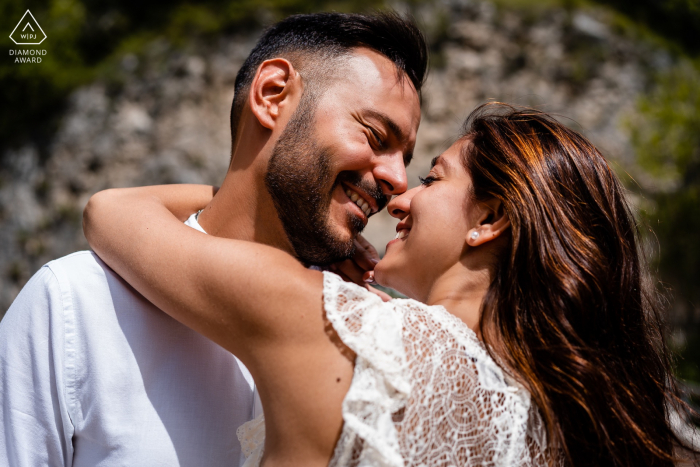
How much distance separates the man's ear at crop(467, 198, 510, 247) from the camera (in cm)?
175

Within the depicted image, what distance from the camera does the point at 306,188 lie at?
2.31 metres

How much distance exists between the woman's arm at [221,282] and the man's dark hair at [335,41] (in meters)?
1.15

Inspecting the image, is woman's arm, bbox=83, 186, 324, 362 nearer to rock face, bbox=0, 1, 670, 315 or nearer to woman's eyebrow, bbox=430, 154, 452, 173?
woman's eyebrow, bbox=430, 154, 452, 173

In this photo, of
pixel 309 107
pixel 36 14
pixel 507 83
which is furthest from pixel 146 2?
pixel 309 107

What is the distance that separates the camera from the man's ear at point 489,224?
1745 mm

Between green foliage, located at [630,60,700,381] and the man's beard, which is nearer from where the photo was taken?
the man's beard

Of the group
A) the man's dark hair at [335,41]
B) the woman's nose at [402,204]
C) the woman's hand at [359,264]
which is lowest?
the woman's hand at [359,264]

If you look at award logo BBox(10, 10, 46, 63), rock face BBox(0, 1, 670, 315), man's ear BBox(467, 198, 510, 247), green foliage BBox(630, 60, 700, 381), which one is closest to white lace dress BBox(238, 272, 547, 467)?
man's ear BBox(467, 198, 510, 247)

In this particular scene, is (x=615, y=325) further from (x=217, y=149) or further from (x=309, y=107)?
(x=217, y=149)

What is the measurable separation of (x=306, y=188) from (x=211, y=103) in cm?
971

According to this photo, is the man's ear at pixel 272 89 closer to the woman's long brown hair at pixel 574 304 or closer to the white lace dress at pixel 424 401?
the woman's long brown hair at pixel 574 304

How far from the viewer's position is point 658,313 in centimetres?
202

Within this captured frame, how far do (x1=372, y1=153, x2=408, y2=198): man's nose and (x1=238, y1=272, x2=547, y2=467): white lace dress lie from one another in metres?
0.98

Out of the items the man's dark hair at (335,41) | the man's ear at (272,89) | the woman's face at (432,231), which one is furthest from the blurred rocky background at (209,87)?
the woman's face at (432,231)
